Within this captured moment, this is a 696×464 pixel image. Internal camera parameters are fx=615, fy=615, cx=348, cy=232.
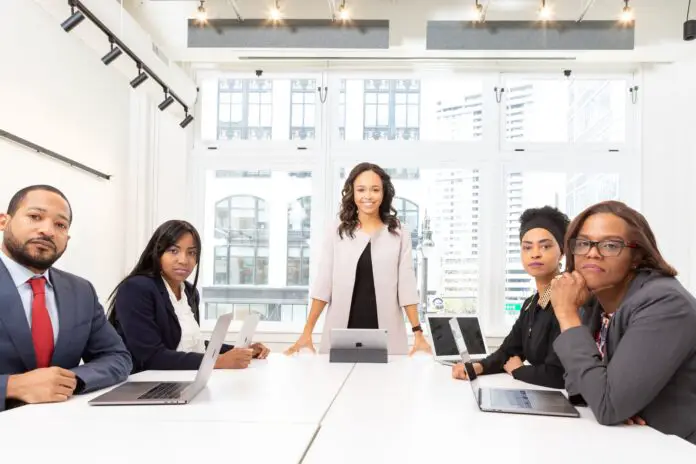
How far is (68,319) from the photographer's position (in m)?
2.05

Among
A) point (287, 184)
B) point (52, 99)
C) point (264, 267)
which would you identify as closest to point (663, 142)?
point (287, 184)

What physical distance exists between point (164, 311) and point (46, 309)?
23.9 inches

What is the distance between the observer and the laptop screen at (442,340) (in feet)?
8.75

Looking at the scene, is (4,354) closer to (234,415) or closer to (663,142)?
(234,415)

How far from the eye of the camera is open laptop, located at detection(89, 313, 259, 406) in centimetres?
170

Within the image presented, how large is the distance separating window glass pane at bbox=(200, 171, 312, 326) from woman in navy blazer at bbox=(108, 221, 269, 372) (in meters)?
2.23

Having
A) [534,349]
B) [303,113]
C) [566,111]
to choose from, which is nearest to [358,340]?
[534,349]

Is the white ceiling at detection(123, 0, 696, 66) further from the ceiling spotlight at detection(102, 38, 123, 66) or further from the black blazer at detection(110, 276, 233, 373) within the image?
the black blazer at detection(110, 276, 233, 373)

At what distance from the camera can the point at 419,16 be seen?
4520 mm

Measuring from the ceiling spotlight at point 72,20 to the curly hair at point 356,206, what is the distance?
1.50m

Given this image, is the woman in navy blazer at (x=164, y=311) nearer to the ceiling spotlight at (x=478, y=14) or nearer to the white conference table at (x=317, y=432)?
the white conference table at (x=317, y=432)

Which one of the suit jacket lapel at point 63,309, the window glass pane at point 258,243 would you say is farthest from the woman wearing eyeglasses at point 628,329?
the window glass pane at point 258,243

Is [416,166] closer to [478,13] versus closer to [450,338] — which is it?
[478,13]

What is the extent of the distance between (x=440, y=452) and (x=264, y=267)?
4018 mm
